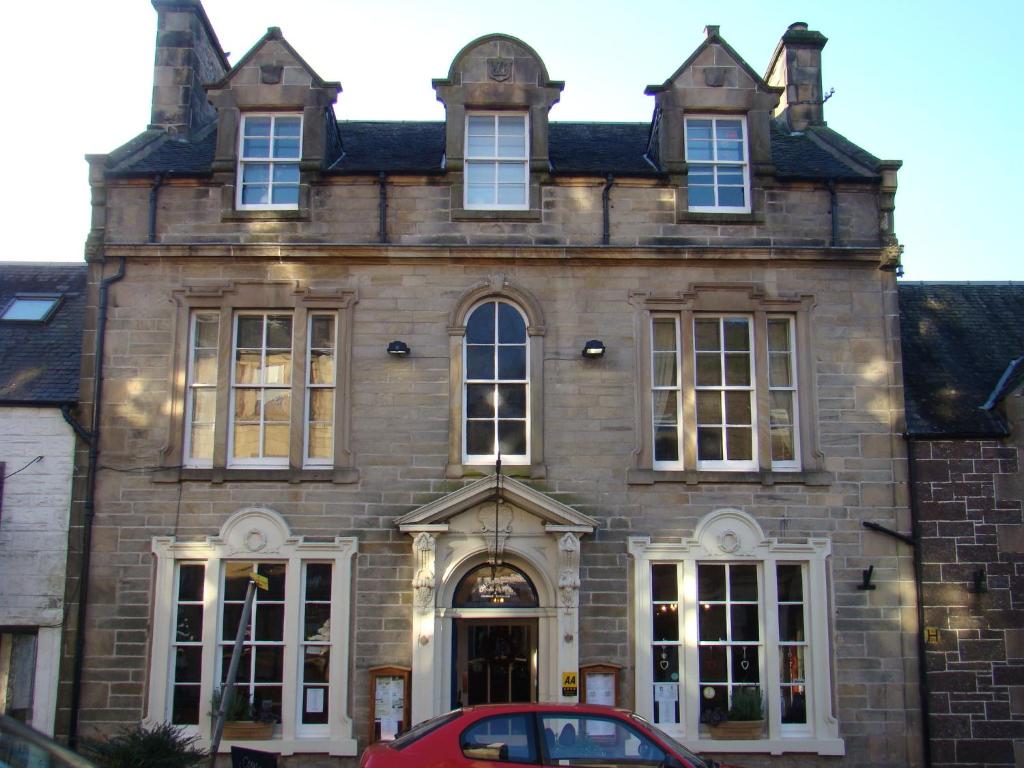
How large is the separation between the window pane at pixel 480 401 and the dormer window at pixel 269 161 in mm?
3812

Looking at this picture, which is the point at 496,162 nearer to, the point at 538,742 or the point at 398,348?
the point at 398,348

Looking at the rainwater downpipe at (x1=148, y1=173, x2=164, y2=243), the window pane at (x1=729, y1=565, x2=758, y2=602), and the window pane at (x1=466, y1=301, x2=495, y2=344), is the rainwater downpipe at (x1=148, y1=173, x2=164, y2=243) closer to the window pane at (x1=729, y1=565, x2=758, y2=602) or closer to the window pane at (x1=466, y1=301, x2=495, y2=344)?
the window pane at (x1=466, y1=301, x2=495, y2=344)

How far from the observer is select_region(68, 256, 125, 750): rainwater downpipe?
13086mm

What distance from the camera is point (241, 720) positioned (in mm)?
13172

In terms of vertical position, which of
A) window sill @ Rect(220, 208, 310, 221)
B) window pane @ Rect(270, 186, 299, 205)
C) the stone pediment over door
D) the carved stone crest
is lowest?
the stone pediment over door

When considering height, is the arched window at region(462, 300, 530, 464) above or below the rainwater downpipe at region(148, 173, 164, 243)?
below

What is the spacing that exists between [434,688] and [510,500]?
2.61 meters

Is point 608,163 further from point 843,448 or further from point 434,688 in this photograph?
point 434,688

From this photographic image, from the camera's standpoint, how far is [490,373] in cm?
1428

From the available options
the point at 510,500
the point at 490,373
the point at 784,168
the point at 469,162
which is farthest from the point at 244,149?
the point at 784,168

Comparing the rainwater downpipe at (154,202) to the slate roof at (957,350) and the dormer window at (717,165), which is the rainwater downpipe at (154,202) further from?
the slate roof at (957,350)

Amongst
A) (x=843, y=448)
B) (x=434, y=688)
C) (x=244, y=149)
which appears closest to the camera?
(x=434, y=688)

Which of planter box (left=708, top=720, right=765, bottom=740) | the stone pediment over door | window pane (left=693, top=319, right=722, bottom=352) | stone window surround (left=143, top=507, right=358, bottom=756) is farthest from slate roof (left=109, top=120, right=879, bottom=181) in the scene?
planter box (left=708, top=720, right=765, bottom=740)

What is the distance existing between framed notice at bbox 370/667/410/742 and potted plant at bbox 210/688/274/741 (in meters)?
1.37
